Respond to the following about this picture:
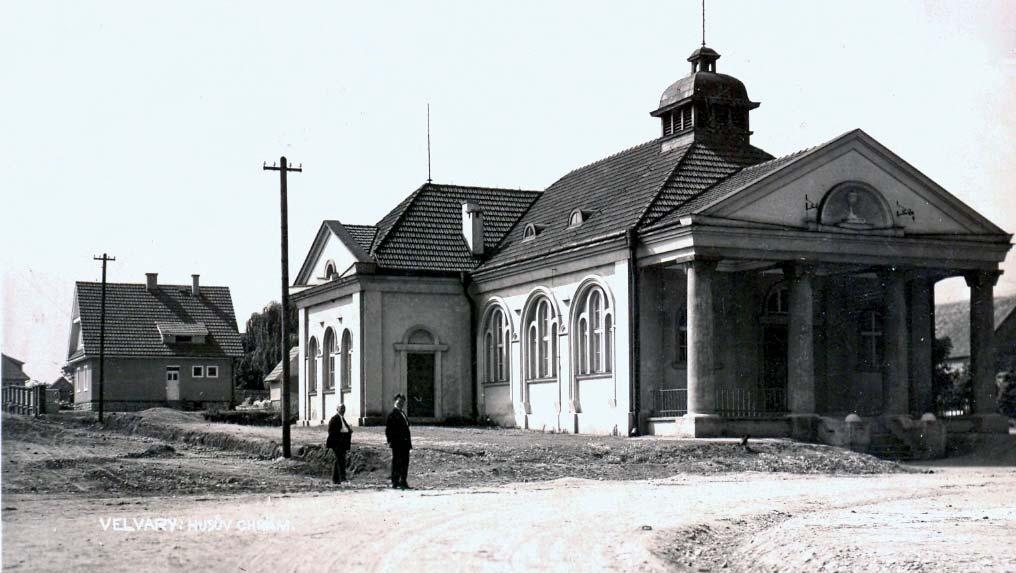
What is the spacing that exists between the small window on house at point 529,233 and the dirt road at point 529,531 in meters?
18.4

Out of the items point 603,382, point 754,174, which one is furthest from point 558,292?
point 754,174

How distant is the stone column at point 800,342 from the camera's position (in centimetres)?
2802

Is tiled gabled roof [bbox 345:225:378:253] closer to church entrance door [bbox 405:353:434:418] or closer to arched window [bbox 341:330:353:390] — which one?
arched window [bbox 341:330:353:390]

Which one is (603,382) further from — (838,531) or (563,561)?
(563,561)

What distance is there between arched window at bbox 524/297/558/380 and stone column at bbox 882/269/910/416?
29.3 ft

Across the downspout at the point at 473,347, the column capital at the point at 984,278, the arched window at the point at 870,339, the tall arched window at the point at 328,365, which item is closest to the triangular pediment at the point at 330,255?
the tall arched window at the point at 328,365

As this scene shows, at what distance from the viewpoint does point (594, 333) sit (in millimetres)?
31953

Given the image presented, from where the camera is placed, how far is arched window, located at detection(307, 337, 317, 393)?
43.4m

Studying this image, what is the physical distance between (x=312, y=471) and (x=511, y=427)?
12198mm

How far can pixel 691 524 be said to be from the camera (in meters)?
14.2

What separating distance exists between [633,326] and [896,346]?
6777mm

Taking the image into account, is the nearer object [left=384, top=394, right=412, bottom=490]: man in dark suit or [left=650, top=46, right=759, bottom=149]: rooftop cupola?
[left=384, top=394, right=412, bottom=490]: man in dark suit

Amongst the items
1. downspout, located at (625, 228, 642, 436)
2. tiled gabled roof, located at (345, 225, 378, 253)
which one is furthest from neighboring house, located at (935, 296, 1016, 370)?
tiled gabled roof, located at (345, 225, 378, 253)

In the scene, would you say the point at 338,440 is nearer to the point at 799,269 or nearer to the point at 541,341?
the point at 799,269
